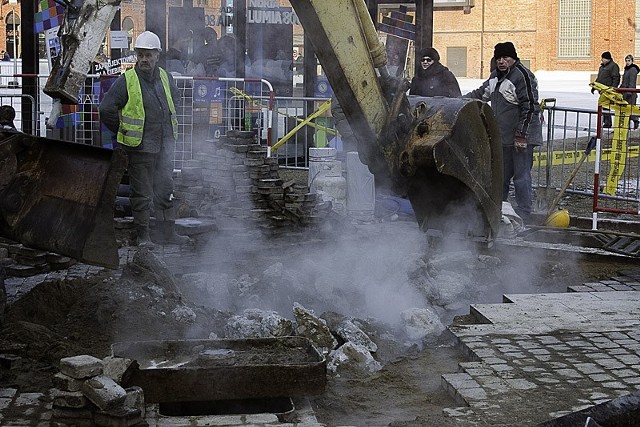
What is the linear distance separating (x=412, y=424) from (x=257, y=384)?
2.84ft

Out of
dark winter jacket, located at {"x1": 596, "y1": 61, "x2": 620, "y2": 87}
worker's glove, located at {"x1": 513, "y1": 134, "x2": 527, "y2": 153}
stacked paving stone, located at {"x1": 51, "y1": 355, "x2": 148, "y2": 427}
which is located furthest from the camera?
dark winter jacket, located at {"x1": 596, "y1": 61, "x2": 620, "y2": 87}

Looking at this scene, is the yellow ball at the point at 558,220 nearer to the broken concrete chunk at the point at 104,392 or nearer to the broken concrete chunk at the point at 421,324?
the broken concrete chunk at the point at 421,324

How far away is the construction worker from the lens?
937 cm

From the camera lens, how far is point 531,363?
5.98 meters

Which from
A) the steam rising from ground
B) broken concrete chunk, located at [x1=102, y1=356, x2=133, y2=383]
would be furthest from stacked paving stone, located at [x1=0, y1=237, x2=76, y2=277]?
broken concrete chunk, located at [x1=102, y1=356, x2=133, y2=383]

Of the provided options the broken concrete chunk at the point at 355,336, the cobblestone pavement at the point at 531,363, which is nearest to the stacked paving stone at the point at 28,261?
the cobblestone pavement at the point at 531,363

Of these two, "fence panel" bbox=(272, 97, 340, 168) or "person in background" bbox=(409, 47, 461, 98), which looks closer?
"person in background" bbox=(409, 47, 461, 98)

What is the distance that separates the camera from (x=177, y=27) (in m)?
13.6

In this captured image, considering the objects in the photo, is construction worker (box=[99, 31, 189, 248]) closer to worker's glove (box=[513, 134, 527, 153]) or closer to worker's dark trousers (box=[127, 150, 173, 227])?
worker's dark trousers (box=[127, 150, 173, 227])

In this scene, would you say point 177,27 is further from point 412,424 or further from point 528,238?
point 412,424

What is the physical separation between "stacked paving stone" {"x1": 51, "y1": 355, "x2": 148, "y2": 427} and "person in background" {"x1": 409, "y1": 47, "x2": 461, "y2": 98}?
798 centimetres

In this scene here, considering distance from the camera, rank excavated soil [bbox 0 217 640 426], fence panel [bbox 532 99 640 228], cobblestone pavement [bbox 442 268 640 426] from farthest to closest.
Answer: fence panel [bbox 532 99 640 228], excavated soil [bbox 0 217 640 426], cobblestone pavement [bbox 442 268 640 426]

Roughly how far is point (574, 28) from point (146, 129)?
3535 cm

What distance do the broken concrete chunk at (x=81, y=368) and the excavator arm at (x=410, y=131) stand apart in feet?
8.71
